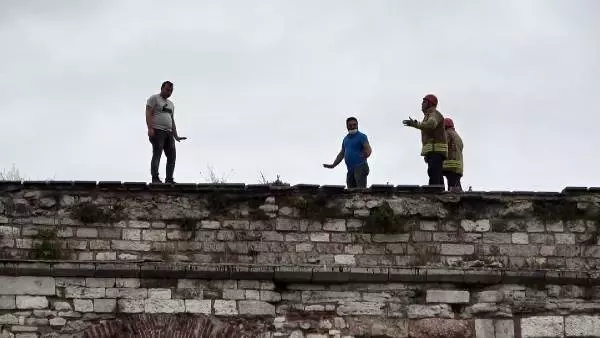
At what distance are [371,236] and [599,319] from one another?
273 cm

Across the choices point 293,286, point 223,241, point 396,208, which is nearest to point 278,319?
point 293,286

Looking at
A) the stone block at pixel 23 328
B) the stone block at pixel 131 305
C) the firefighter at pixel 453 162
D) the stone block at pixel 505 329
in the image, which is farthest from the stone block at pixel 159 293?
the firefighter at pixel 453 162

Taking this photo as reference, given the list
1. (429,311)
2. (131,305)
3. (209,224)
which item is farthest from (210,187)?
(429,311)

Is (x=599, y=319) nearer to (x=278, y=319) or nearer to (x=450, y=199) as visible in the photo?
(x=450, y=199)

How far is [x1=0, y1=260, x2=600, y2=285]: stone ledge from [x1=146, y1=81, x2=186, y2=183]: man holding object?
211 cm

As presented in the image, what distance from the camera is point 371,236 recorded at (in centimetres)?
1195

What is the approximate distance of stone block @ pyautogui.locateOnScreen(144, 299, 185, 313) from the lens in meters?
11.4

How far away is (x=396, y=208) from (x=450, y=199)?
0.65 m

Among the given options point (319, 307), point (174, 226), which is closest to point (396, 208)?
point (319, 307)

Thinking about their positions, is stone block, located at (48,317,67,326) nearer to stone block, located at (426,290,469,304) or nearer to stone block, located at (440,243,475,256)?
stone block, located at (426,290,469,304)

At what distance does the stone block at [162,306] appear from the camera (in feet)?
37.5

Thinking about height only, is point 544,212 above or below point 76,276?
above

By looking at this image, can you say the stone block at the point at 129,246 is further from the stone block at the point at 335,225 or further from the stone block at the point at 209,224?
the stone block at the point at 335,225

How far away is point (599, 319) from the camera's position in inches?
460
